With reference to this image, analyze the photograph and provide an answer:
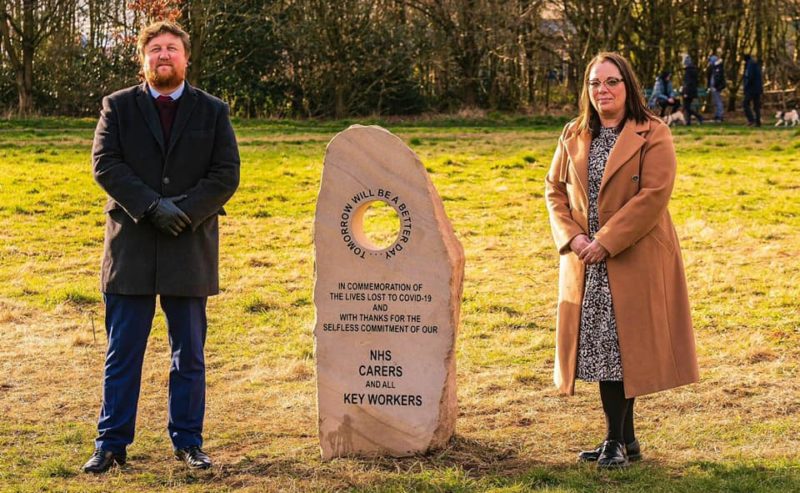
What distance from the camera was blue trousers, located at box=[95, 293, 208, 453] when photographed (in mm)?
5977

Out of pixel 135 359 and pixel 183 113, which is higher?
pixel 183 113

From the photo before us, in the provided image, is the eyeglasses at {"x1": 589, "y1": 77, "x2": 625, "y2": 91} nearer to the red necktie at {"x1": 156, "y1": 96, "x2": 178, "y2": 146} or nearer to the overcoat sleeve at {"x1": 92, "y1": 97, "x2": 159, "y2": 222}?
the red necktie at {"x1": 156, "y1": 96, "x2": 178, "y2": 146}

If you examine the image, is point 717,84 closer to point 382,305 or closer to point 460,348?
point 460,348

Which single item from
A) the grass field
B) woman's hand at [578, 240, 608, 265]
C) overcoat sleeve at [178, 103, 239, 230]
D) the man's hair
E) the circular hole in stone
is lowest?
the grass field

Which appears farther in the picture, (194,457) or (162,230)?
(194,457)

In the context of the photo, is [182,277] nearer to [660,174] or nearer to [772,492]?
[660,174]

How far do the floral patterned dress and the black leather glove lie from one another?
1.97 m

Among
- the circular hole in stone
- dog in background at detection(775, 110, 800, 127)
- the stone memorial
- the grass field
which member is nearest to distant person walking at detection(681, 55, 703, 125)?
dog in background at detection(775, 110, 800, 127)

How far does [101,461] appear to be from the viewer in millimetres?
5969

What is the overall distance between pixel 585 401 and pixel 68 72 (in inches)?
873

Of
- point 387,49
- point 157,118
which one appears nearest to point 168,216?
point 157,118

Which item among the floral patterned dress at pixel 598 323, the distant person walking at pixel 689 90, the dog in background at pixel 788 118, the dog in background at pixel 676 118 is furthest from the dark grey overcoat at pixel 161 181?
the distant person walking at pixel 689 90

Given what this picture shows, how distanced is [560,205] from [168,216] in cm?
193

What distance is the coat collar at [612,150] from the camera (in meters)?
5.81
